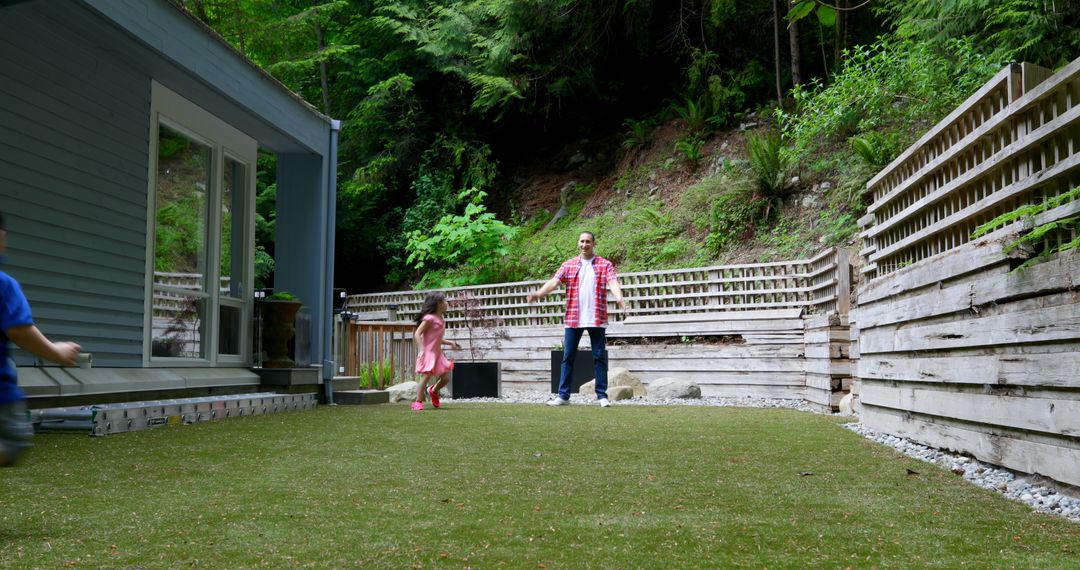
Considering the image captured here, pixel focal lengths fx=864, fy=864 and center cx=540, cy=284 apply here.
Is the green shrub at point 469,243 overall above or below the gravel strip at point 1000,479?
above

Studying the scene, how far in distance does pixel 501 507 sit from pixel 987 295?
251 cm

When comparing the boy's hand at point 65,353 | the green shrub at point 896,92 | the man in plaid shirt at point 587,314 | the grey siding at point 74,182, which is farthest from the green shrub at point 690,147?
the boy's hand at point 65,353

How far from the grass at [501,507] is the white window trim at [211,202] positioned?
102 inches

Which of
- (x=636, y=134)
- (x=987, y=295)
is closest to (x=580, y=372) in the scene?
(x=636, y=134)

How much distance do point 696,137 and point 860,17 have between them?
166 inches

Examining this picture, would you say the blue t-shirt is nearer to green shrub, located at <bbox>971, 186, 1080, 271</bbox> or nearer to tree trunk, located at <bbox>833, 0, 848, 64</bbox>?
green shrub, located at <bbox>971, 186, 1080, 271</bbox>

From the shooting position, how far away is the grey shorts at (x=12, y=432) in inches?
100

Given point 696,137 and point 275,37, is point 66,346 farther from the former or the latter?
point 275,37

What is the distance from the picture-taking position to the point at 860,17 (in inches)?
710

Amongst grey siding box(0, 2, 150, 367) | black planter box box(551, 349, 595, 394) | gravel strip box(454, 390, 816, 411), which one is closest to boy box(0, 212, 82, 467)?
grey siding box(0, 2, 150, 367)

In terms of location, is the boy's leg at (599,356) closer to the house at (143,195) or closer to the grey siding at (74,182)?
the house at (143,195)

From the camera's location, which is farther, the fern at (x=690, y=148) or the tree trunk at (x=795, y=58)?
the fern at (x=690, y=148)

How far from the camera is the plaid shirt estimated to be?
9172mm

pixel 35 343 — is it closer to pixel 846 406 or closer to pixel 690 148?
pixel 846 406
